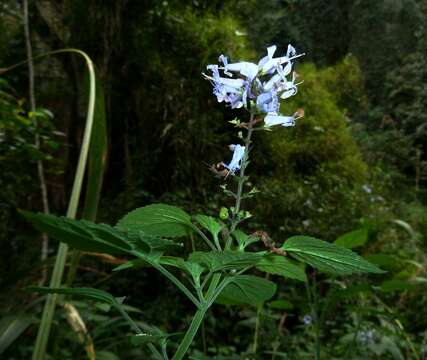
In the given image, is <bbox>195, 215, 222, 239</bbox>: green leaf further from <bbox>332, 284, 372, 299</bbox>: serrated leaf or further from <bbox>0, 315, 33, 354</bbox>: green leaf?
<bbox>0, 315, 33, 354</bbox>: green leaf

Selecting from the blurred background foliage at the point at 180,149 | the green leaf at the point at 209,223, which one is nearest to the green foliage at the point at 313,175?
the blurred background foliage at the point at 180,149

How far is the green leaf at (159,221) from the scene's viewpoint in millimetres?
553

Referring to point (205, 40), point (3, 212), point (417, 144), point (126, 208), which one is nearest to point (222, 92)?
point (3, 212)

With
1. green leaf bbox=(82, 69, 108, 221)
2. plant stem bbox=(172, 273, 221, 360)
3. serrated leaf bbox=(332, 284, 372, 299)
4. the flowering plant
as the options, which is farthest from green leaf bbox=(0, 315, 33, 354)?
plant stem bbox=(172, 273, 221, 360)

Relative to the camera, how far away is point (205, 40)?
3262mm

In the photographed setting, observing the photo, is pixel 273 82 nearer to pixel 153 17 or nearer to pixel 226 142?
pixel 226 142

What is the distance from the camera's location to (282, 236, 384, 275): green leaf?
1.56 ft

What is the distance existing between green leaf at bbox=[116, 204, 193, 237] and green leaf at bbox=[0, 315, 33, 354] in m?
1.03

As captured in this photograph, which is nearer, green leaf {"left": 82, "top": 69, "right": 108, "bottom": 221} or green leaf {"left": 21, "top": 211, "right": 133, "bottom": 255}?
green leaf {"left": 21, "top": 211, "right": 133, "bottom": 255}

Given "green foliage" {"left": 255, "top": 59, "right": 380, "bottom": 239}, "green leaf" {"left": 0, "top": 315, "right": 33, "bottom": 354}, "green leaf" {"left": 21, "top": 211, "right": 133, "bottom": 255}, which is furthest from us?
"green foliage" {"left": 255, "top": 59, "right": 380, "bottom": 239}

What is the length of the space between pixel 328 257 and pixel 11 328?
3.99ft

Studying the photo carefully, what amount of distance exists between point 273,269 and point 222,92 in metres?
0.21

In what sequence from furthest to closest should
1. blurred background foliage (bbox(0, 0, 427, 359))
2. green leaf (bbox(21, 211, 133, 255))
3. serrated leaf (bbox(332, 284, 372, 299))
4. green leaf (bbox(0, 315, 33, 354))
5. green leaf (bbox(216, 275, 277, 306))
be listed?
blurred background foliage (bbox(0, 0, 427, 359)) < green leaf (bbox(0, 315, 33, 354)) < serrated leaf (bbox(332, 284, 372, 299)) < green leaf (bbox(216, 275, 277, 306)) < green leaf (bbox(21, 211, 133, 255))

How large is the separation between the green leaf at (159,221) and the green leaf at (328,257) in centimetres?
12
